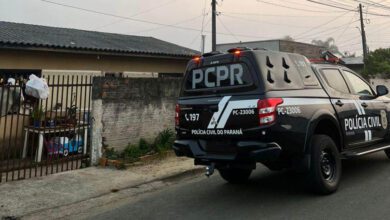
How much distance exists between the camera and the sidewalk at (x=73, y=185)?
20.1ft

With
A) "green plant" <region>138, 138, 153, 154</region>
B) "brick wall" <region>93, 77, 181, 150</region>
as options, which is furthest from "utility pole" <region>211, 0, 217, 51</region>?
"green plant" <region>138, 138, 153, 154</region>

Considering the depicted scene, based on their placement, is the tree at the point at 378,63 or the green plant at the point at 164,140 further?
the tree at the point at 378,63

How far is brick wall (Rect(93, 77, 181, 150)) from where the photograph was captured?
9034mm

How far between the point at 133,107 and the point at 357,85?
4885 mm

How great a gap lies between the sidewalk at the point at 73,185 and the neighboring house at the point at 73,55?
4.83 metres

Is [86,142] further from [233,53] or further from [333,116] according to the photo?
[333,116]

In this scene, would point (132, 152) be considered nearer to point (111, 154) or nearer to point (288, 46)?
point (111, 154)

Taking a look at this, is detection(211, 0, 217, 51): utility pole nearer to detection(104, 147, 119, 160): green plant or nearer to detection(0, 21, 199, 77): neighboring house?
detection(0, 21, 199, 77): neighboring house

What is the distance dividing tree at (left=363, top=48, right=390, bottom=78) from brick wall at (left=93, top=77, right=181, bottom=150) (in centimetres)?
2180

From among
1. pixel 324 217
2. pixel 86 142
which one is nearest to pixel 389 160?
pixel 324 217

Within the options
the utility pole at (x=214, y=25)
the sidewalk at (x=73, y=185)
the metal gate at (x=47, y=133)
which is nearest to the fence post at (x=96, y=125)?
the metal gate at (x=47, y=133)

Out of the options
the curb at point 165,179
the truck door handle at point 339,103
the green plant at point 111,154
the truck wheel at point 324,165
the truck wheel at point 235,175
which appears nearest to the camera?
the truck wheel at point 324,165

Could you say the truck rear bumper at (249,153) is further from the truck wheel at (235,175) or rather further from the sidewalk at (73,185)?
the sidewalk at (73,185)

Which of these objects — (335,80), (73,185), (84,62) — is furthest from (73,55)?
(335,80)
